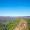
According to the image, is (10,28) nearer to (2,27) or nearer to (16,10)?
(2,27)

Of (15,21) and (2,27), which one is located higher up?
(15,21)

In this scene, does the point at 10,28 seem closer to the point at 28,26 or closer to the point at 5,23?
the point at 5,23

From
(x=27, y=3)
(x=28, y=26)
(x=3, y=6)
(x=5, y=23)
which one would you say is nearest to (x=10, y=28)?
(x=5, y=23)

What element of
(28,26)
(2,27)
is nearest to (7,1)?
(2,27)

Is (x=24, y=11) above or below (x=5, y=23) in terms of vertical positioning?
above

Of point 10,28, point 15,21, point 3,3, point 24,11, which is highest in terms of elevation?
point 3,3

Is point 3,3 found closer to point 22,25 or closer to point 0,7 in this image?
point 0,7

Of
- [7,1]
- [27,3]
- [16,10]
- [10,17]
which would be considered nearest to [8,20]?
[10,17]
